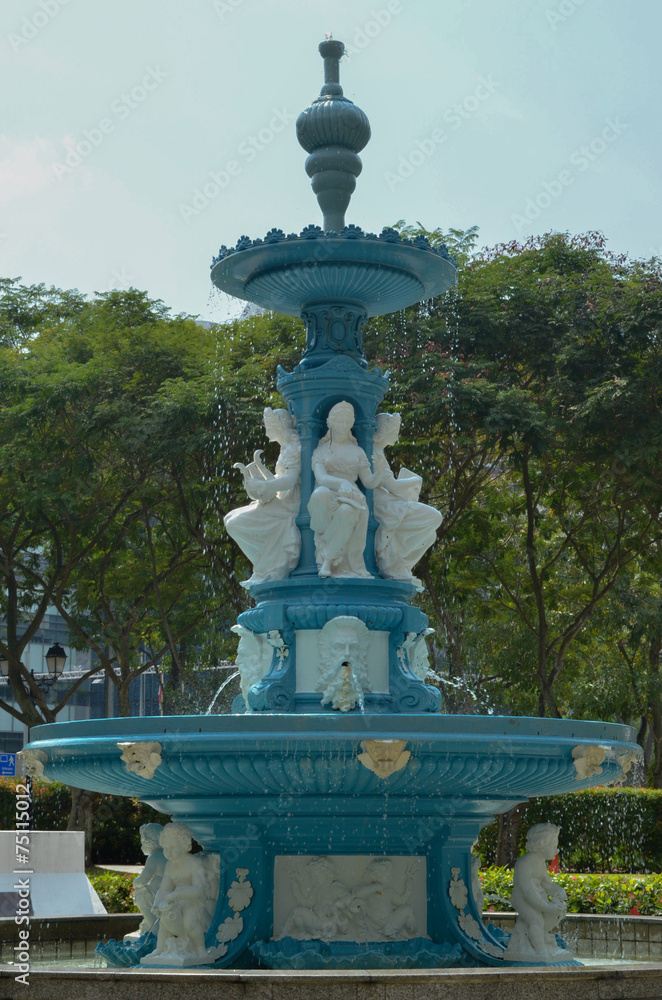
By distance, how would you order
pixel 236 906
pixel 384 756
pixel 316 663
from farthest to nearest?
1. pixel 316 663
2. pixel 236 906
3. pixel 384 756

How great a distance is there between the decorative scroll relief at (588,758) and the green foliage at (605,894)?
5711mm

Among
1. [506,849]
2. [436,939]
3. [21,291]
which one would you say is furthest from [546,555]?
[436,939]

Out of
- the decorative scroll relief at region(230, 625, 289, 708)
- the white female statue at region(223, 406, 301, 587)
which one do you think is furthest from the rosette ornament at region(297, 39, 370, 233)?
the decorative scroll relief at region(230, 625, 289, 708)

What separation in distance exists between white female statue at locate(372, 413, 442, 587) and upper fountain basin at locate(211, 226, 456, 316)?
4.35 ft

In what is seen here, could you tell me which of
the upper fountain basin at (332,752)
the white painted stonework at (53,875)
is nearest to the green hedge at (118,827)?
the white painted stonework at (53,875)

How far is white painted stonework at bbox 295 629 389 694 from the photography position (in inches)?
Result: 418

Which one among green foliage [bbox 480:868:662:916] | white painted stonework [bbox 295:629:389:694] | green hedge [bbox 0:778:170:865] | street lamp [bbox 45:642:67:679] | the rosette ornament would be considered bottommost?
green foliage [bbox 480:868:662:916]

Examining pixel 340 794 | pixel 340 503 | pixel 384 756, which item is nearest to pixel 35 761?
pixel 340 794

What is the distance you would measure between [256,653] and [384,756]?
2.80 meters

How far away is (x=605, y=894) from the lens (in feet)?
48.4

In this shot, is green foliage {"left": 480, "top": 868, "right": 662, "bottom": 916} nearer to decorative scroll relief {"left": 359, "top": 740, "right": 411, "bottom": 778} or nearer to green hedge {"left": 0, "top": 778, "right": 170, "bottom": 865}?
decorative scroll relief {"left": 359, "top": 740, "right": 411, "bottom": 778}

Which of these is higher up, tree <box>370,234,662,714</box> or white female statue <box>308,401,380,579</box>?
tree <box>370,234,662,714</box>

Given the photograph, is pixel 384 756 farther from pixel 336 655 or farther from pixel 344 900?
pixel 336 655

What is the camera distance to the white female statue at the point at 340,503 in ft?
35.6
